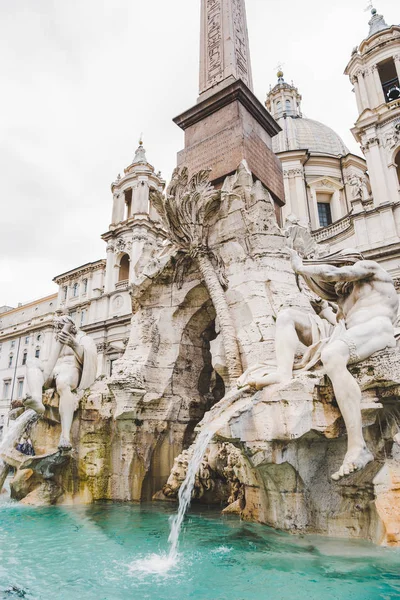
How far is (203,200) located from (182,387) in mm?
2924

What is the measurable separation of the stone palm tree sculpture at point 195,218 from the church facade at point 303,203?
1317 centimetres

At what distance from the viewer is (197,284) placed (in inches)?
264

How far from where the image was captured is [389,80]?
29.5m

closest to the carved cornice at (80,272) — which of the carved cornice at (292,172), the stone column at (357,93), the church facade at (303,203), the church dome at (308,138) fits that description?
the church facade at (303,203)

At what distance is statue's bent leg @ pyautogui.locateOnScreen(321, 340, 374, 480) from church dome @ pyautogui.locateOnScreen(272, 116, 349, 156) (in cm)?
3600

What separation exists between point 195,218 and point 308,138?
3771 centimetres

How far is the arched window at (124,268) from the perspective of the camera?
1352 inches

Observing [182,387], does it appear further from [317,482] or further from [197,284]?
[317,482]

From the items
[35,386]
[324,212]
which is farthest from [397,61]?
[35,386]

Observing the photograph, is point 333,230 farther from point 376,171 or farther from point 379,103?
point 379,103

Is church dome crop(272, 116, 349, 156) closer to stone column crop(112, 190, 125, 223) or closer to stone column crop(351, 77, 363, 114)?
stone column crop(351, 77, 363, 114)

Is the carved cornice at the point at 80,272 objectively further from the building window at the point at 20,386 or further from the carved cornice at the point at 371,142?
the carved cornice at the point at 371,142

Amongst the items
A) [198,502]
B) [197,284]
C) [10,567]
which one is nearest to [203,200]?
[197,284]

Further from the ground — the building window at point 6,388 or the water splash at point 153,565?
the building window at point 6,388
